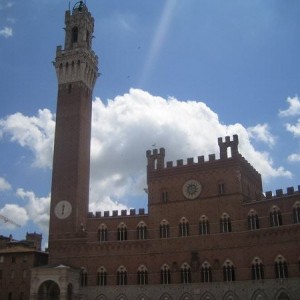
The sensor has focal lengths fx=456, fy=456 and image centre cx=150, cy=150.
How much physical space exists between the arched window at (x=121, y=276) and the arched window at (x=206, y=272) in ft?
29.8

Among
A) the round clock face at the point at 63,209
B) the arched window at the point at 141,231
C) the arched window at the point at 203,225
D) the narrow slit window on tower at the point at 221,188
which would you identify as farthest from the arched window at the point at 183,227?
the round clock face at the point at 63,209

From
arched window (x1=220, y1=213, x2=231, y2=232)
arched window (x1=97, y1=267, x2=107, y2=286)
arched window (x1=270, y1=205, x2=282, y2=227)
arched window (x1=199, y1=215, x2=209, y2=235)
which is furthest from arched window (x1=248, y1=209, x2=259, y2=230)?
arched window (x1=97, y1=267, x2=107, y2=286)

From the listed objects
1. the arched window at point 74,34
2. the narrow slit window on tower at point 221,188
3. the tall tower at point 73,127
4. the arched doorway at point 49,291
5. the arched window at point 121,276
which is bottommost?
the arched doorway at point 49,291

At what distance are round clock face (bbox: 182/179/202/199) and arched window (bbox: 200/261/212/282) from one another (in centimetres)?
762

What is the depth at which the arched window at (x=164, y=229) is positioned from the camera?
170 feet

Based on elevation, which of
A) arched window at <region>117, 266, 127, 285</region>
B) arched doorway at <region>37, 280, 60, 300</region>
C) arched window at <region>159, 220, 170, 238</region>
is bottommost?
arched doorway at <region>37, 280, 60, 300</region>

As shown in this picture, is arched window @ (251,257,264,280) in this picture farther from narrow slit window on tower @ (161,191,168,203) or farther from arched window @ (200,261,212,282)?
→ narrow slit window on tower @ (161,191,168,203)

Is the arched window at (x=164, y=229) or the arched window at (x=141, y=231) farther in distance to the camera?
the arched window at (x=141, y=231)

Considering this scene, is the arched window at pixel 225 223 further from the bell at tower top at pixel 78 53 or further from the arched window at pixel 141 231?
the bell at tower top at pixel 78 53

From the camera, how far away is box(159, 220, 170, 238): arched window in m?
51.9

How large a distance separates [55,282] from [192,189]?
1865cm

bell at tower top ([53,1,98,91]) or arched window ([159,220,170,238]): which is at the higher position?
bell at tower top ([53,1,98,91])

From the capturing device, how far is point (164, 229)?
52.2m

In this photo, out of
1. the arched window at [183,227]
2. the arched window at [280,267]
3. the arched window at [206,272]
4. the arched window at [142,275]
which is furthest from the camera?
the arched window at [142,275]
